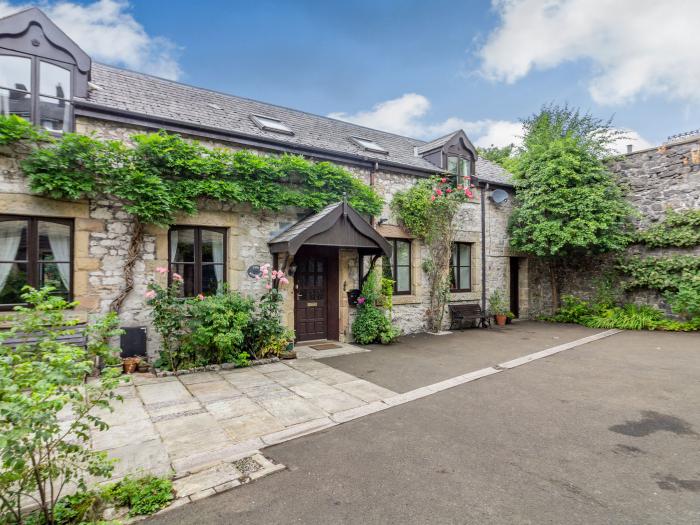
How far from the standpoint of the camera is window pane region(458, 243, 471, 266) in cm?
1165

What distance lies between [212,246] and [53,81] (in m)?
4.04

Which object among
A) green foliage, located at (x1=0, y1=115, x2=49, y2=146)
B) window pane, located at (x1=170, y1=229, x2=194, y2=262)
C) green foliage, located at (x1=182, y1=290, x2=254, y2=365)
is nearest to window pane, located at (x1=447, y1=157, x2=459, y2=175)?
green foliage, located at (x1=182, y1=290, x2=254, y2=365)

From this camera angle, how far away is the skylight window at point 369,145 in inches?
408

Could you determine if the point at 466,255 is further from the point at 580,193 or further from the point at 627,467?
the point at 627,467

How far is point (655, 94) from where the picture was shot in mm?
16703

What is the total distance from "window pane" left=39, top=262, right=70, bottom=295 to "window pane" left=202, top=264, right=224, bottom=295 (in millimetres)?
2309

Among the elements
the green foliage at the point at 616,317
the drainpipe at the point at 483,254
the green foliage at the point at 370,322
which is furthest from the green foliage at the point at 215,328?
the green foliage at the point at 616,317

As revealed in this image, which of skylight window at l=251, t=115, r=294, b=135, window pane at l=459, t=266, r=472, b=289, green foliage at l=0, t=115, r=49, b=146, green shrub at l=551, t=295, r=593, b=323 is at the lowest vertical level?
green shrub at l=551, t=295, r=593, b=323

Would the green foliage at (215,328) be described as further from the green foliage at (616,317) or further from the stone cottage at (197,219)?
the green foliage at (616,317)

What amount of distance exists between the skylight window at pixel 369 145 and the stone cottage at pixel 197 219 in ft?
0.20

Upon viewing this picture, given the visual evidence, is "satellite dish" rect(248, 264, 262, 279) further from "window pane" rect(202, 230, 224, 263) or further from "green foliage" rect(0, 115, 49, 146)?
"green foliage" rect(0, 115, 49, 146)

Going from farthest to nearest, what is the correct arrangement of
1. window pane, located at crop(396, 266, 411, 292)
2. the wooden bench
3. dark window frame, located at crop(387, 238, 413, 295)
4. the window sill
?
1. the wooden bench
2. window pane, located at crop(396, 266, 411, 292)
3. dark window frame, located at crop(387, 238, 413, 295)
4. the window sill

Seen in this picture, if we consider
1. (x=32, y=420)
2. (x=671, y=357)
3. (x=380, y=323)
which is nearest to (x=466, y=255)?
(x=380, y=323)

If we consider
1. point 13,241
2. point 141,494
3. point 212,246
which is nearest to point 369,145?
point 212,246
